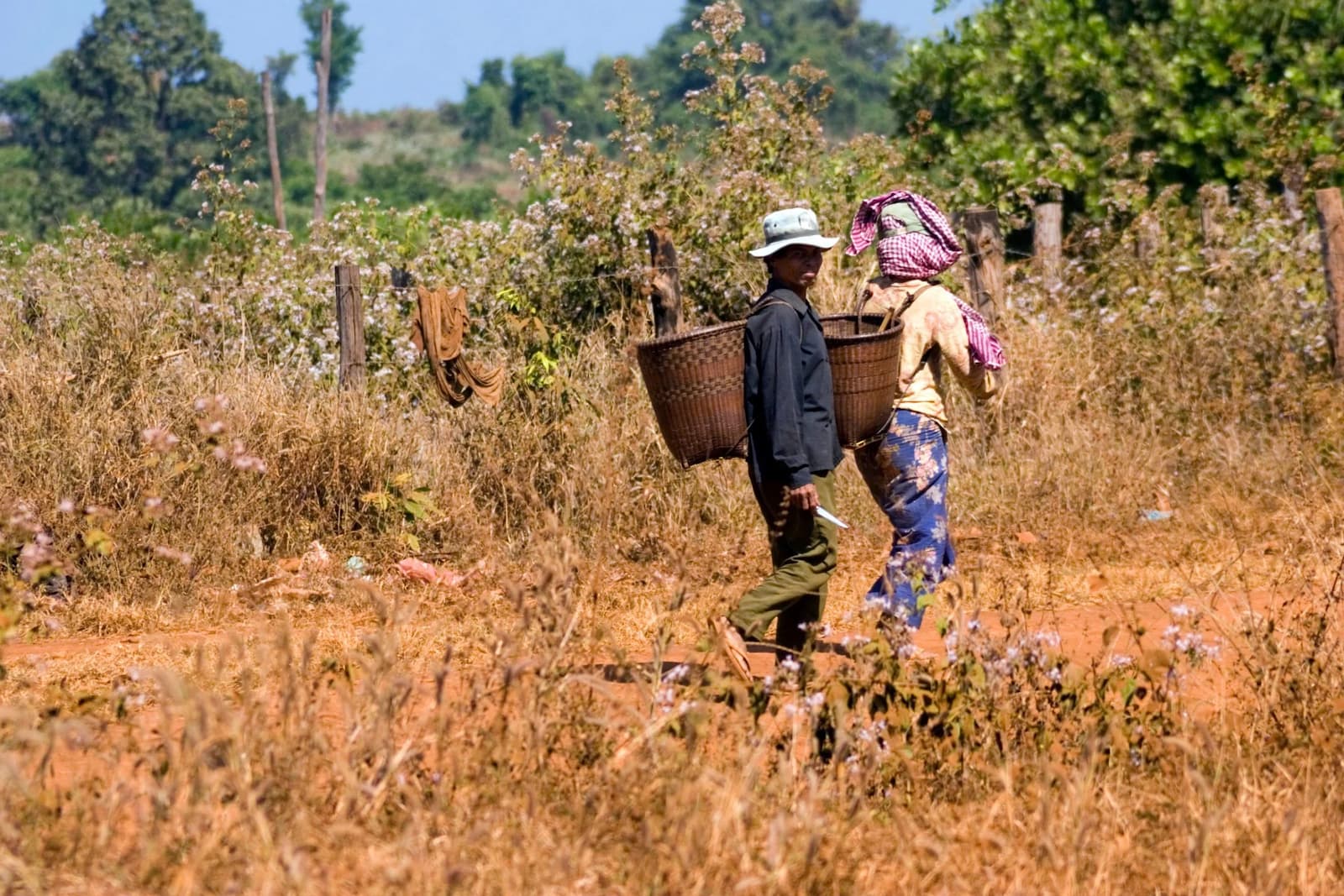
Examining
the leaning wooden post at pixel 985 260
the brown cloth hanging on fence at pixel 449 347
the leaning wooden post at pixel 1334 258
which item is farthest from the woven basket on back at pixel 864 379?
the leaning wooden post at pixel 1334 258

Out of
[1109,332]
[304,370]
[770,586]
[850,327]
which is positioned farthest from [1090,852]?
[1109,332]

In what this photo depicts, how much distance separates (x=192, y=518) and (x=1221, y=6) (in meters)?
13.9

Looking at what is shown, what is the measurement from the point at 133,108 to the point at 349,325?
56.1 meters

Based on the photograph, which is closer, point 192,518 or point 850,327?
point 850,327

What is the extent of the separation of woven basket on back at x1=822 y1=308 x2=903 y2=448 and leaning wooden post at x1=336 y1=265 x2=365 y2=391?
3.92 metres

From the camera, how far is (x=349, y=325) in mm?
9703

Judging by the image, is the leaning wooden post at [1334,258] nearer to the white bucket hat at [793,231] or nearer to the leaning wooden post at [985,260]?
the leaning wooden post at [985,260]

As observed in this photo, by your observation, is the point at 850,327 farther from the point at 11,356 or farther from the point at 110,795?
the point at 11,356

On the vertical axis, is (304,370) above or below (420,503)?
above

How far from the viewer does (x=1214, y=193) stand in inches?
517

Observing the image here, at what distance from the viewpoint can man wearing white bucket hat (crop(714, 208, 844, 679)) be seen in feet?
19.6

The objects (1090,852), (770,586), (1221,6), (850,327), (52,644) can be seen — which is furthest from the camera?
(1221,6)

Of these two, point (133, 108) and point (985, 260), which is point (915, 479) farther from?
point (133, 108)

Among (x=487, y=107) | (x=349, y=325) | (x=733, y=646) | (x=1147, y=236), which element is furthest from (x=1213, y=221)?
(x=487, y=107)
